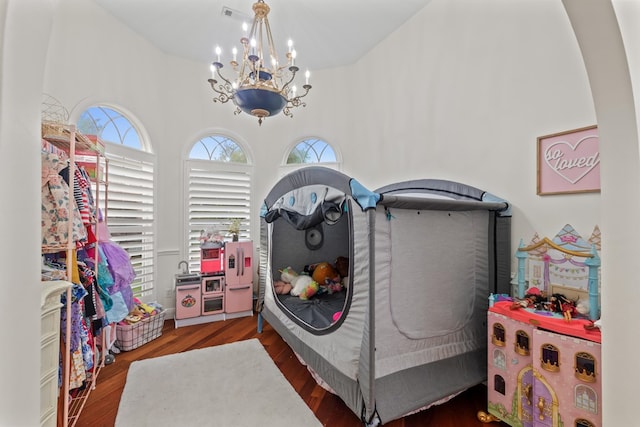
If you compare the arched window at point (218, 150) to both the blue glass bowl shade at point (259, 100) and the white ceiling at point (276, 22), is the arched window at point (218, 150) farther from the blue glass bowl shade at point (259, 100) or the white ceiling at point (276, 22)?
the blue glass bowl shade at point (259, 100)

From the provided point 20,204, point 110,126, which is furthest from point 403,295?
point 110,126

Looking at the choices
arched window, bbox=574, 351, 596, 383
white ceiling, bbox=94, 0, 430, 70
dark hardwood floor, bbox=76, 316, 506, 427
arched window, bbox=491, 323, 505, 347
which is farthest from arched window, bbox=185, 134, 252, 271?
arched window, bbox=574, 351, 596, 383

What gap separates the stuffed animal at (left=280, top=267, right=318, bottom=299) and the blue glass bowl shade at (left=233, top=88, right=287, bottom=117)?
70.9 inches

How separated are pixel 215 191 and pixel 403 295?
300 cm

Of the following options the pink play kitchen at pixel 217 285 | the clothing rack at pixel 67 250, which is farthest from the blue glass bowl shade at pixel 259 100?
the pink play kitchen at pixel 217 285

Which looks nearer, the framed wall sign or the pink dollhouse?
the pink dollhouse

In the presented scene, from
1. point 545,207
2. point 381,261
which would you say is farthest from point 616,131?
point 545,207

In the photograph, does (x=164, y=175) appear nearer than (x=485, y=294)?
No

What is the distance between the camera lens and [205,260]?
3.57 m

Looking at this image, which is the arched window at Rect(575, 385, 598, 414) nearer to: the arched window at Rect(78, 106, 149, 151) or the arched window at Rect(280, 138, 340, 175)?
the arched window at Rect(280, 138, 340, 175)

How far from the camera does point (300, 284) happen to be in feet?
9.84

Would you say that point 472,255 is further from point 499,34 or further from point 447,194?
point 499,34

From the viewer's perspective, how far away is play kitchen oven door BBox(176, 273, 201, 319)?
3.36m

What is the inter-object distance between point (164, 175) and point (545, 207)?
400cm
